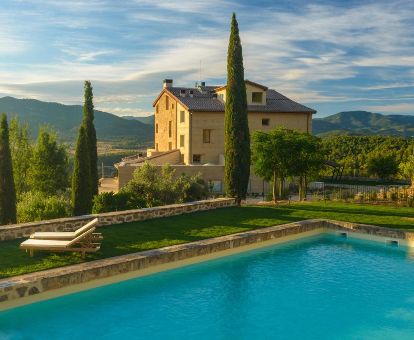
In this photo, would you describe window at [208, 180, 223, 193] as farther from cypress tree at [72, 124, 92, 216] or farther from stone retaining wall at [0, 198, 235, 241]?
cypress tree at [72, 124, 92, 216]

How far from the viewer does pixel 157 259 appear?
41.9 ft

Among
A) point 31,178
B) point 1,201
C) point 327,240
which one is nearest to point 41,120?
point 31,178

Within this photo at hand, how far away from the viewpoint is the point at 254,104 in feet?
131

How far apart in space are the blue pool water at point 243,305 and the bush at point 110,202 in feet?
26.8

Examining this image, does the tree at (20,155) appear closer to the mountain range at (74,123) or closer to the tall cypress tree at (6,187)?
the tall cypress tree at (6,187)

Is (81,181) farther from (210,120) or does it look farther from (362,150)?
(362,150)

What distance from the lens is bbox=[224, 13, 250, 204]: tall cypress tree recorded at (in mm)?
24094

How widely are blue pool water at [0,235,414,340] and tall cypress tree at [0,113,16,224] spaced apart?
11764 millimetres

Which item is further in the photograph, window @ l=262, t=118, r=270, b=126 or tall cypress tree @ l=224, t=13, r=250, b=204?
window @ l=262, t=118, r=270, b=126

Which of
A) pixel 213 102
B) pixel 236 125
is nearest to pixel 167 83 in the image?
pixel 213 102

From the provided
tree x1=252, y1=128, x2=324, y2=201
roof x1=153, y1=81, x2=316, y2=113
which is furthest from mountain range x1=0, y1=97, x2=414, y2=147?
tree x1=252, y1=128, x2=324, y2=201

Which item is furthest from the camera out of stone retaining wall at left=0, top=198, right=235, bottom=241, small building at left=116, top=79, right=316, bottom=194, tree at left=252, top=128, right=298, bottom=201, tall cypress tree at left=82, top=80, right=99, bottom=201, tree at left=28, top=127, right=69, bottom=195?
small building at left=116, top=79, right=316, bottom=194

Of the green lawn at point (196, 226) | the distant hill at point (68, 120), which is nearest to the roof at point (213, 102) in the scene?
the green lawn at point (196, 226)

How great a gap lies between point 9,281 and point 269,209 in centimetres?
1416
